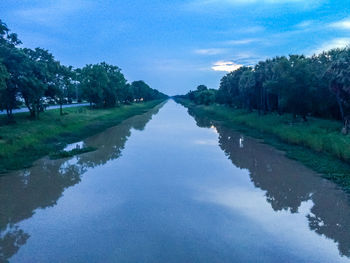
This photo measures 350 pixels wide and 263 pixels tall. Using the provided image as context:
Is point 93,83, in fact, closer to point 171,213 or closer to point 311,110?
point 311,110

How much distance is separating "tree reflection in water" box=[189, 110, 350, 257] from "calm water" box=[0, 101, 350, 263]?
0.05m

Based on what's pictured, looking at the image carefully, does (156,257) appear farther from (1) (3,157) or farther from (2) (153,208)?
(1) (3,157)

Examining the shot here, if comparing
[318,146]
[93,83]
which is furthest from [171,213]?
[93,83]

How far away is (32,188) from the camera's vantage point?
50.6ft

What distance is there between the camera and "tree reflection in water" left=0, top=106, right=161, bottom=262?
10.1m

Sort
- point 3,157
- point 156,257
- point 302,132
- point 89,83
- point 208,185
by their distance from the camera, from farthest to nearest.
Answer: point 89,83, point 302,132, point 3,157, point 208,185, point 156,257

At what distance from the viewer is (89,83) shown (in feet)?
208

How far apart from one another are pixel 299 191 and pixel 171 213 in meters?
7.53

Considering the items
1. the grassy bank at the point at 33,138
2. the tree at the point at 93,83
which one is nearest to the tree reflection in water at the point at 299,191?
the grassy bank at the point at 33,138

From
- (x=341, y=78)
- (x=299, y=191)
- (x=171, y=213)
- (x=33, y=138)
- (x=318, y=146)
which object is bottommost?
(x=299, y=191)

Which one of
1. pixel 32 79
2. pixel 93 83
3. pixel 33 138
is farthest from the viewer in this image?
pixel 93 83

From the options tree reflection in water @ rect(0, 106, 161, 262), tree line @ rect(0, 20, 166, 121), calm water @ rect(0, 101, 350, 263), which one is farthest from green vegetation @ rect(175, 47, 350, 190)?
tree line @ rect(0, 20, 166, 121)

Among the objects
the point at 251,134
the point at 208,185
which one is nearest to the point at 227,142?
the point at 251,134

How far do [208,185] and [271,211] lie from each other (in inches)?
168
